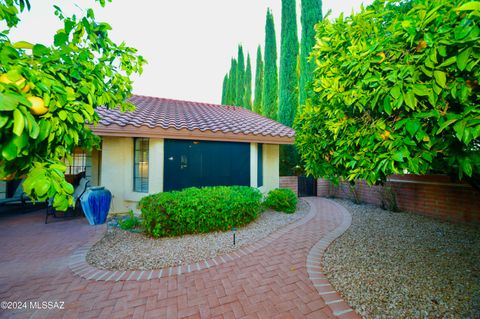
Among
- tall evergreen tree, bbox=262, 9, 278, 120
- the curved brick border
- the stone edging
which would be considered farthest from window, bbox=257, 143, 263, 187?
tall evergreen tree, bbox=262, 9, 278, 120

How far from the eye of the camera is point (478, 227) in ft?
16.5

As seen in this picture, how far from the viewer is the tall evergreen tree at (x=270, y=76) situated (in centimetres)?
1480

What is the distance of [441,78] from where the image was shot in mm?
1400

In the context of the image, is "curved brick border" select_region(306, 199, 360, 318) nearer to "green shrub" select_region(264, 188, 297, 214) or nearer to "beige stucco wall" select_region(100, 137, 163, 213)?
"green shrub" select_region(264, 188, 297, 214)

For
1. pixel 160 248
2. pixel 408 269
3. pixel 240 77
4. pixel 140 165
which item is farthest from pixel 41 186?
pixel 240 77

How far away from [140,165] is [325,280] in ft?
21.9

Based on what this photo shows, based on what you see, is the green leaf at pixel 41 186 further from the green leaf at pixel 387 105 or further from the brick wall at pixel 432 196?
the brick wall at pixel 432 196

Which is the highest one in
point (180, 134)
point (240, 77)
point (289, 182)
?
point (240, 77)

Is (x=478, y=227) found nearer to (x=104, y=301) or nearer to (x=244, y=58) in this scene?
(x=104, y=301)

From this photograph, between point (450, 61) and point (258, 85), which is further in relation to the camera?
point (258, 85)

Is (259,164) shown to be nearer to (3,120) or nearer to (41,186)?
(41,186)

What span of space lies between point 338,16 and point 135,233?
6.25m

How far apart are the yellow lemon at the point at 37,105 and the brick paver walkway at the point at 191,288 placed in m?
2.57

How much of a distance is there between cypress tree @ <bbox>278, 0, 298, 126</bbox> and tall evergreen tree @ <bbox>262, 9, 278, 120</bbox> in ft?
7.39
